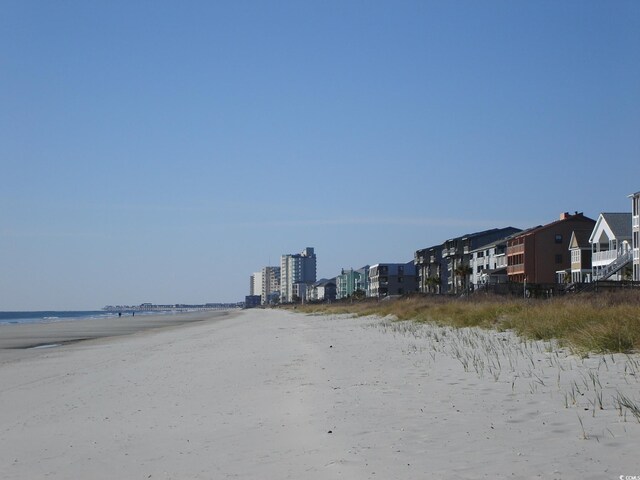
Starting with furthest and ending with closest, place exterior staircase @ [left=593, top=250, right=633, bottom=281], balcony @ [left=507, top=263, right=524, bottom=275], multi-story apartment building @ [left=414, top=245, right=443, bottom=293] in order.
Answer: multi-story apartment building @ [left=414, top=245, right=443, bottom=293] → balcony @ [left=507, top=263, right=524, bottom=275] → exterior staircase @ [left=593, top=250, right=633, bottom=281]

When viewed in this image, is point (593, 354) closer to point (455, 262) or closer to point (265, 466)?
point (265, 466)

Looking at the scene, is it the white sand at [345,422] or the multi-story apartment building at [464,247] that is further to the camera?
the multi-story apartment building at [464,247]

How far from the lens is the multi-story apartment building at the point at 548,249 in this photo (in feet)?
280

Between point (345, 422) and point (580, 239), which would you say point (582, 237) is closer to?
point (580, 239)

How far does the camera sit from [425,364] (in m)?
14.2

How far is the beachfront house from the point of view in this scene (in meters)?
62.0

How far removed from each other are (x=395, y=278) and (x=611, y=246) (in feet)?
336

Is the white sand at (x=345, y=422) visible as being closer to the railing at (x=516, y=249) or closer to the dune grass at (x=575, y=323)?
the dune grass at (x=575, y=323)

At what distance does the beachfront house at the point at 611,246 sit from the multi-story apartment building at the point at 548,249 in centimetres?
1049

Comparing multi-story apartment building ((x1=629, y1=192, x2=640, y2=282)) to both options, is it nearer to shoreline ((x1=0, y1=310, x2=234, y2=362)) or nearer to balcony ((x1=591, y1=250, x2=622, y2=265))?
balcony ((x1=591, y1=250, x2=622, y2=265))

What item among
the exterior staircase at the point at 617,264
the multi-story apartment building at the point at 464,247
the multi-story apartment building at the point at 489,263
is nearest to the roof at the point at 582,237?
the multi-story apartment building at the point at 489,263

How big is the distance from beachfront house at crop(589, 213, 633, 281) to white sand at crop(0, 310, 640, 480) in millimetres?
50966

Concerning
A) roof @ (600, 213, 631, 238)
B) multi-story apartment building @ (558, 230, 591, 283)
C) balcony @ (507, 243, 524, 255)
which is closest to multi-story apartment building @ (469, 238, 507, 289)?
balcony @ (507, 243, 524, 255)

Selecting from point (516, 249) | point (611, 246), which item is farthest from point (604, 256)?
point (516, 249)
